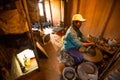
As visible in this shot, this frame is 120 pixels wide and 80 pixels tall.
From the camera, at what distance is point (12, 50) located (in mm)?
3482

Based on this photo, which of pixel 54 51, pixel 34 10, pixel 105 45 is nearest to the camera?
pixel 105 45

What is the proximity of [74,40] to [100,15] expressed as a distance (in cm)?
178

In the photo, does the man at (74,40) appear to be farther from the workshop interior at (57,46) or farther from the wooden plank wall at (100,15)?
the wooden plank wall at (100,15)

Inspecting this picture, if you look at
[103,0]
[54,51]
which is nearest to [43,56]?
[54,51]

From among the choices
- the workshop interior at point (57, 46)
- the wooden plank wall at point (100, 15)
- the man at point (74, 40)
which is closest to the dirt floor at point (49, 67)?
the workshop interior at point (57, 46)

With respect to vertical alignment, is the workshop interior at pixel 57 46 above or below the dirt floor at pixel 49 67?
above

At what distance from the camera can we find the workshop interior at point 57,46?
2.58 meters

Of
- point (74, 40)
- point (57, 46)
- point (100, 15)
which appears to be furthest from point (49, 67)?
point (100, 15)

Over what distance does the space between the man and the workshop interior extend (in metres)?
0.20

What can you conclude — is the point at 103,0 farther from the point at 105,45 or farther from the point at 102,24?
the point at 105,45

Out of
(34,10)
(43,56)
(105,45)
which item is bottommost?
(43,56)

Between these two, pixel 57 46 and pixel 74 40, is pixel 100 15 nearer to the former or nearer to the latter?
A: pixel 74 40

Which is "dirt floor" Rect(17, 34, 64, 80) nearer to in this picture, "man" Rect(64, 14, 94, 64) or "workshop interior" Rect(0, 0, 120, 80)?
"workshop interior" Rect(0, 0, 120, 80)

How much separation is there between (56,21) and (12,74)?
437cm
